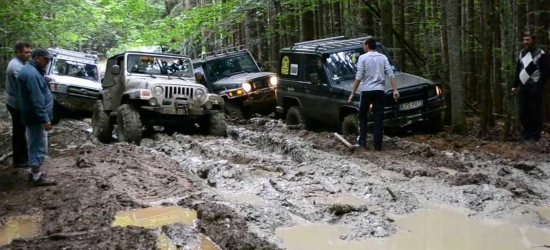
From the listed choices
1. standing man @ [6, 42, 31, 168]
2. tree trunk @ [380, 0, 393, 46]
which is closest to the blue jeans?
standing man @ [6, 42, 31, 168]

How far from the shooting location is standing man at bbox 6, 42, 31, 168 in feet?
23.3

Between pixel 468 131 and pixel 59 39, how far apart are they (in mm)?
19723

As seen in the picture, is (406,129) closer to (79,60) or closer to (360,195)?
(360,195)

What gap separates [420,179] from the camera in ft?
20.7

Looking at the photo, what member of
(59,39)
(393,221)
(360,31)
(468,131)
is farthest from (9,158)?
(59,39)

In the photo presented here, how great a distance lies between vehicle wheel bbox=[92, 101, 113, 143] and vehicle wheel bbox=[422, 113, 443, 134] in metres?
6.20

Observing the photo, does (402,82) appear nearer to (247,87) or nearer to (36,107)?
(247,87)

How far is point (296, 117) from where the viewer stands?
1146 centimetres

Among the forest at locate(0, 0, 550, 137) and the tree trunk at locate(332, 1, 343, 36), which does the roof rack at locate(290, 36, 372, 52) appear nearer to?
the forest at locate(0, 0, 550, 137)

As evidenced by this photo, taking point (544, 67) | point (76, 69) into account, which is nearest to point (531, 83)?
point (544, 67)

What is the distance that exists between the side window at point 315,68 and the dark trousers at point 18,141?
16.5 feet

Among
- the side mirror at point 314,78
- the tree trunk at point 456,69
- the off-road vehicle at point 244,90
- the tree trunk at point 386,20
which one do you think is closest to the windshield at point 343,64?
the side mirror at point 314,78

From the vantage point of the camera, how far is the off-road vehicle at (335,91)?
931 centimetres

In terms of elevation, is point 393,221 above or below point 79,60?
below
